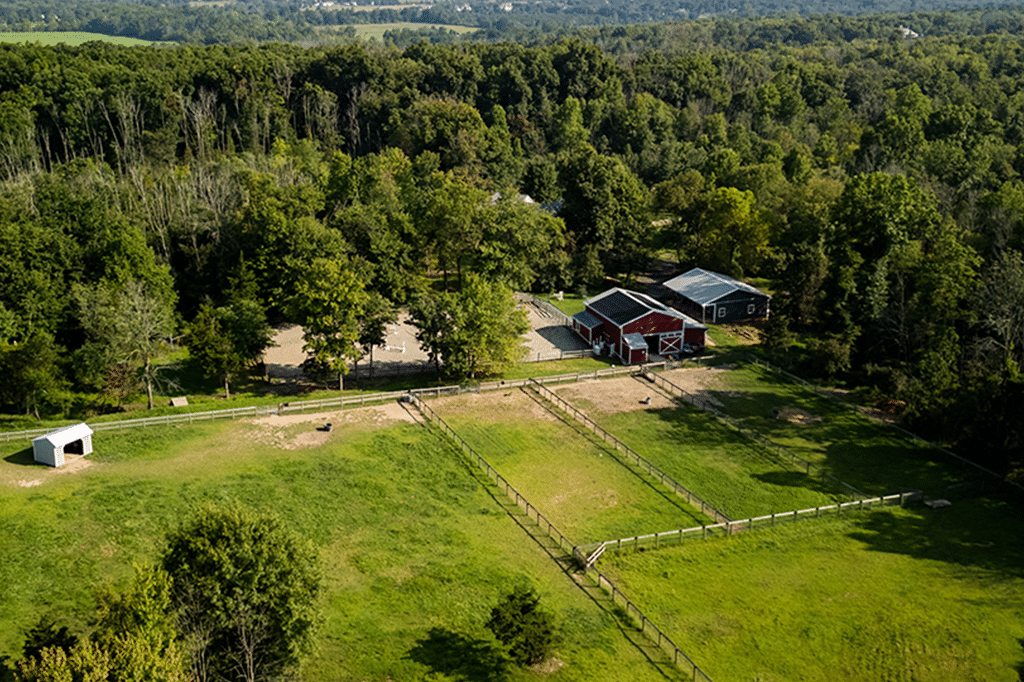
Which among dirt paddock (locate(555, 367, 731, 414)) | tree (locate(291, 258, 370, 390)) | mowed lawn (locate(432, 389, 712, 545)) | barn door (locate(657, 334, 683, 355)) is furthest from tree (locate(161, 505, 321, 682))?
barn door (locate(657, 334, 683, 355))

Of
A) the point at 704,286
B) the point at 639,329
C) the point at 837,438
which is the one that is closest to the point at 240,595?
the point at 837,438

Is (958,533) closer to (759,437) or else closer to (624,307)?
(759,437)

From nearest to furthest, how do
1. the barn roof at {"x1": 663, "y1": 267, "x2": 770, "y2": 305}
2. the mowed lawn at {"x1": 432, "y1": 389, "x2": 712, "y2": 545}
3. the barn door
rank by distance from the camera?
1. the mowed lawn at {"x1": 432, "y1": 389, "x2": 712, "y2": 545}
2. the barn door
3. the barn roof at {"x1": 663, "y1": 267, "x2": 770, "y2": 305}

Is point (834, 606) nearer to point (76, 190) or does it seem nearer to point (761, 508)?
point (761, 508)

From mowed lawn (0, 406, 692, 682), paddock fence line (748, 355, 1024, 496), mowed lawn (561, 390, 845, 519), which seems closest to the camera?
mowed lawn (0, 406, 692, 682)

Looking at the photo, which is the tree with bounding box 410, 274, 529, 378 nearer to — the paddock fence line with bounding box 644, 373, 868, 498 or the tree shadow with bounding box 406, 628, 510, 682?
the paddock fence line with bounding box 644, 373, 868, 498

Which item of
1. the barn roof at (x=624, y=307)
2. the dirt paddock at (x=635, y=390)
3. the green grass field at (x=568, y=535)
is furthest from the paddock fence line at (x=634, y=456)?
the barn roof at (x=624, y=307)

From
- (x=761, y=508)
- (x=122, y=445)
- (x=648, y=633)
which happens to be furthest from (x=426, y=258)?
(x=648, y=633)
